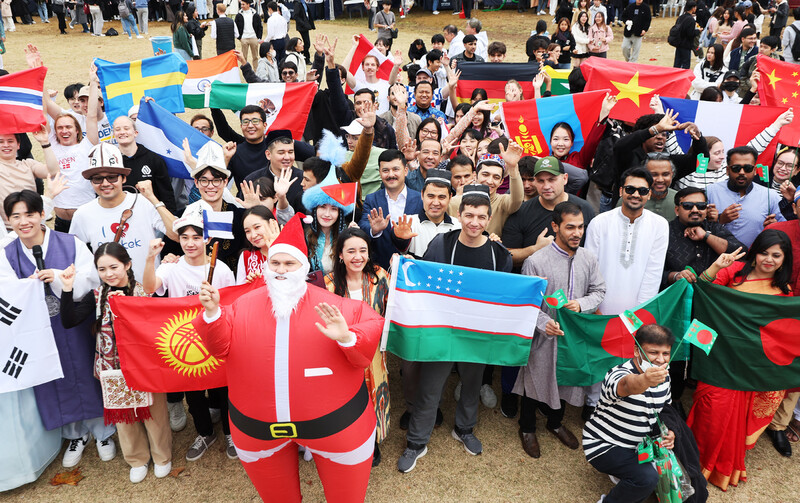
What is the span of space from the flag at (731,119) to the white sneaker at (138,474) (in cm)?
704

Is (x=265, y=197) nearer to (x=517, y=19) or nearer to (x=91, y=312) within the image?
(x=91, y=312)

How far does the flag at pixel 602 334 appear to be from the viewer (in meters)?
4.76

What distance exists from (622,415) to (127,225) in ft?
14.6

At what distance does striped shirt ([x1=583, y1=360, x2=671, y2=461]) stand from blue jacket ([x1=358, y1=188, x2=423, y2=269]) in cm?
209

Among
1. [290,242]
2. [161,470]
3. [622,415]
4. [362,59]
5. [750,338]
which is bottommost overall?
[161,470]

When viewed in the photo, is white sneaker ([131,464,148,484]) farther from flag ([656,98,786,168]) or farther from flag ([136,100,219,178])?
flag ([656,98,786,168])

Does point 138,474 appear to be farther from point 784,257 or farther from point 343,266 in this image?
point 784,257

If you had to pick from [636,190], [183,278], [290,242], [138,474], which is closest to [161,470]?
A: [138,474]

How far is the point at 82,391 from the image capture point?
4.80 m

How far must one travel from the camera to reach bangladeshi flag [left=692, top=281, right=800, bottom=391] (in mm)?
4680

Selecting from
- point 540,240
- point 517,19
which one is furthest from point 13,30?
point 540,240

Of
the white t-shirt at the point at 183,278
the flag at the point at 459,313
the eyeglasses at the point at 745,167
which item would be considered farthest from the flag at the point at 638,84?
the white t-shirt at the point at 183,278

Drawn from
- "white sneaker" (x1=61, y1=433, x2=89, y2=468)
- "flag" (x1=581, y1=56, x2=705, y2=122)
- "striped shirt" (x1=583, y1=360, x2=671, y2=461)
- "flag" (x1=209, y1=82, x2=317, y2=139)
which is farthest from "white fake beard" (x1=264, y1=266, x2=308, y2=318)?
"flag" (x1=581, y1=56, x2=705, y2=122)

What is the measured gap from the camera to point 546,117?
23.6 feet
